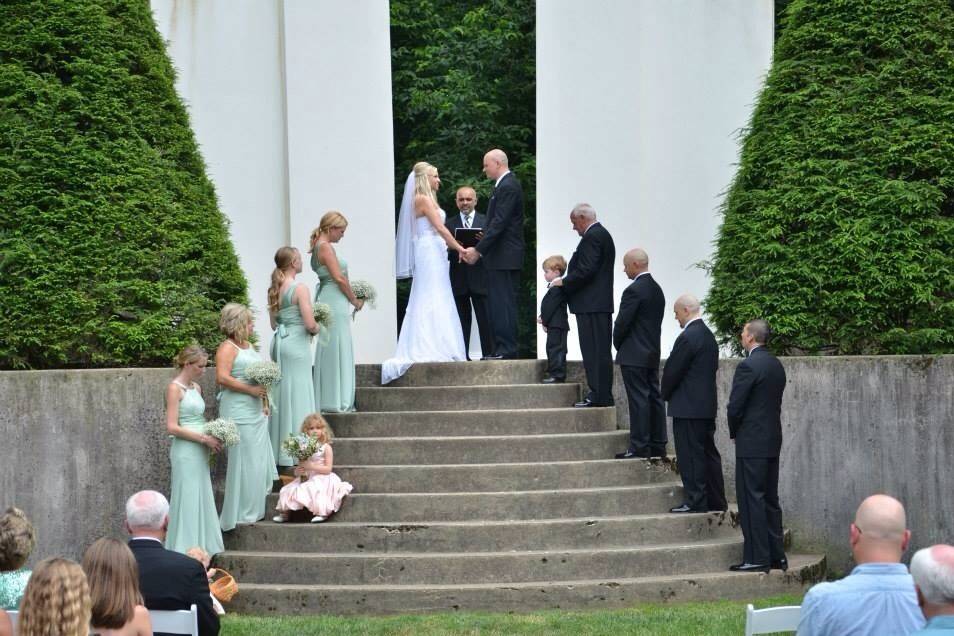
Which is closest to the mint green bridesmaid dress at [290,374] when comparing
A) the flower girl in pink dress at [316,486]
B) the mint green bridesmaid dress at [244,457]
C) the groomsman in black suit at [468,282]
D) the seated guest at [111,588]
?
the mint green bridesmaid dress at [244,457]

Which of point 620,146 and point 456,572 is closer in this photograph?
point 456,572

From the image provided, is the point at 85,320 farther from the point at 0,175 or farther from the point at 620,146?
the point at 620,146

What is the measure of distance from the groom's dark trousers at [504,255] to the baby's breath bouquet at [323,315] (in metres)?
1.95

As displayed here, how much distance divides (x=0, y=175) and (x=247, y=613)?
3.83 m

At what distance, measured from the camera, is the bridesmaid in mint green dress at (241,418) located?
10.6m

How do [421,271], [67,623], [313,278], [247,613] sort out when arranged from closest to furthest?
[67,623] < [247,613] < [421,271] < [313,278]

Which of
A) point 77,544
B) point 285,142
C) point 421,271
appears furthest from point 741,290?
point 285,142

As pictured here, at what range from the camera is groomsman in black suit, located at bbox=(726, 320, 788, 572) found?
995 centimetres

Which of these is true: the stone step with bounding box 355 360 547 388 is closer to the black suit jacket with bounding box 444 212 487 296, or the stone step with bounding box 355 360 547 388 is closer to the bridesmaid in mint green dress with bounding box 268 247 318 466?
the black suit jacket with bounding box 444 212 487 296

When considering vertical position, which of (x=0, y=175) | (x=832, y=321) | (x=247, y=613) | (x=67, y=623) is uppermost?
(x=0, y=175)

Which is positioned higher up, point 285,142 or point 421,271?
point 285,142

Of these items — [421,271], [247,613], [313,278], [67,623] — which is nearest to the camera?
[67,623]

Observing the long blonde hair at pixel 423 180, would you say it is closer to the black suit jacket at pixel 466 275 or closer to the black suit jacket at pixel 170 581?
the black suit jacket at pixel 466 275

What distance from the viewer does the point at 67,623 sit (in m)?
4.82
